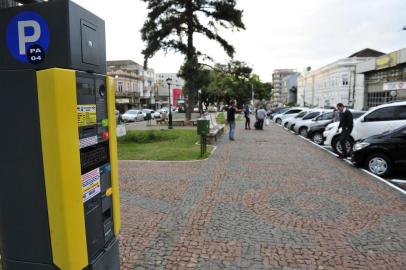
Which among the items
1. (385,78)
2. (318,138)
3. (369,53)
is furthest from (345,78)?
(318,138)

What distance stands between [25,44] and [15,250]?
1506 mm

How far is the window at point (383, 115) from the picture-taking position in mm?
11281

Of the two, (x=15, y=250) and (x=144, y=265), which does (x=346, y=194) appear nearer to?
(x=144, y=265)

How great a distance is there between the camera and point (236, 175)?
332 inches

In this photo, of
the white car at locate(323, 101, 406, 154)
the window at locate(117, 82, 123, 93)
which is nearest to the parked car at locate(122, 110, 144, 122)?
the window at locate(117, 82, 123, 93)

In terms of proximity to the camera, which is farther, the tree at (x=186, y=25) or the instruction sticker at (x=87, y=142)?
the tree at (x=186, y=25)

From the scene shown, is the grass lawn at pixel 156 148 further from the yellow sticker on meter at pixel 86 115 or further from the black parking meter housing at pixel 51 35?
the black parking meter housing at pixel 51 35

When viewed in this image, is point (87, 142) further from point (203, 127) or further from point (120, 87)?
point (120, 87)

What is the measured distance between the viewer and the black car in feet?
27.9

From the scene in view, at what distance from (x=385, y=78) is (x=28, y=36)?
45327 mm

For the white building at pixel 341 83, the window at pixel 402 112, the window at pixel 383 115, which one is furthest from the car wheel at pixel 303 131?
the white building at pixel 341 83

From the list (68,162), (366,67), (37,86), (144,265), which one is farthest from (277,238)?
(366,67)

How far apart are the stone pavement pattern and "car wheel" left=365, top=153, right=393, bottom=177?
14.4 inches

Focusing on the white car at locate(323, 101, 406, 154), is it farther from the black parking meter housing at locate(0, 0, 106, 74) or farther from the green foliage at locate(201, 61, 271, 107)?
the green foliage at locate(201, 61, 271, 107)
